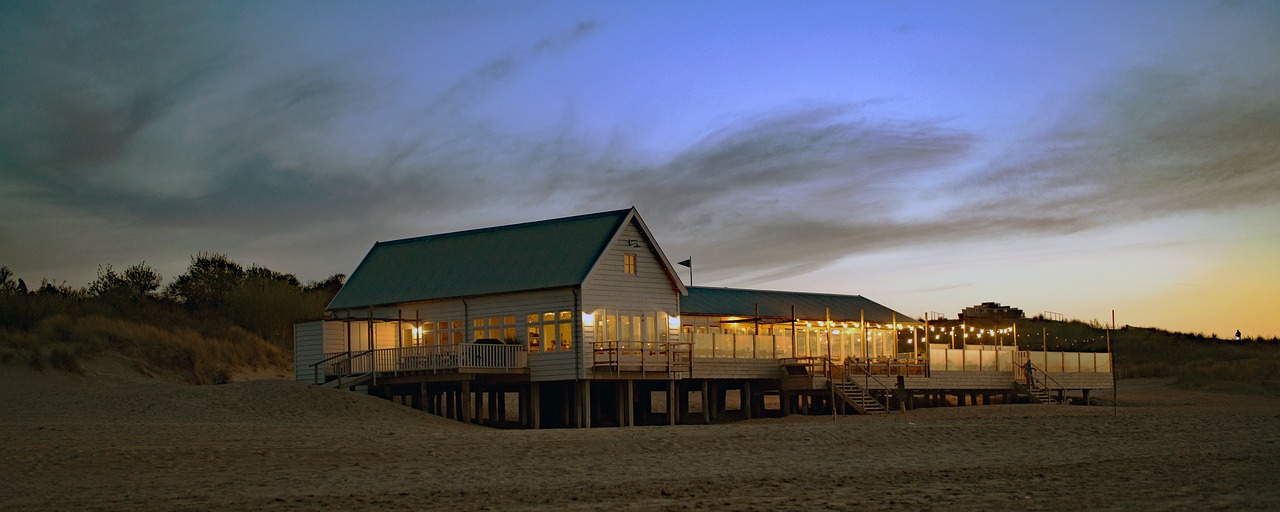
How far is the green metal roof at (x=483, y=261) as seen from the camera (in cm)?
3662

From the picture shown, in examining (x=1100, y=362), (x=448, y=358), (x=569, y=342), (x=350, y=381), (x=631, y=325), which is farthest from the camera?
(x=1100, y=362)

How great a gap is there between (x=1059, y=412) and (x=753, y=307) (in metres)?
12.4

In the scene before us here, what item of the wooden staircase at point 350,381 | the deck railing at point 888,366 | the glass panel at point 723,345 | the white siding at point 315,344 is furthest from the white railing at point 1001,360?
the white siding at point 315,344

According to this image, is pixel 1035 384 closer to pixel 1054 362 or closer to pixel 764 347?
pixel 1054 362

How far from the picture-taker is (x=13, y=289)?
1965 inches

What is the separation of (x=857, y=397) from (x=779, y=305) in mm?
9630

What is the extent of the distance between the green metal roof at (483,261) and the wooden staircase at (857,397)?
8.38 metres

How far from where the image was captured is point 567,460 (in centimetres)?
2323

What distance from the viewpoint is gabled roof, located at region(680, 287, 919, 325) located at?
1790 inches

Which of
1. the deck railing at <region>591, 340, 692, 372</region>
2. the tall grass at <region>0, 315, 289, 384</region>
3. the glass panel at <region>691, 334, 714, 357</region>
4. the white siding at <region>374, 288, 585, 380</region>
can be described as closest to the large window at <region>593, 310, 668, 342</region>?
the deck railing at <region>591, 340, 692, 372</region>

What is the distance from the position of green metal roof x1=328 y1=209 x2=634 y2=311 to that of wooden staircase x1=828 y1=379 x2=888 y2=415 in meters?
8.38

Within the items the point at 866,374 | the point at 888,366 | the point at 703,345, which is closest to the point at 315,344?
the point at 703,345

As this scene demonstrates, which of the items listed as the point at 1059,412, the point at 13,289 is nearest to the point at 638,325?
the point at 1059,412

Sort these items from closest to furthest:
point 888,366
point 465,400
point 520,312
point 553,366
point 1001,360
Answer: point 553,366
point 465,400
point 520,312
point 888,366
point 1001,360
